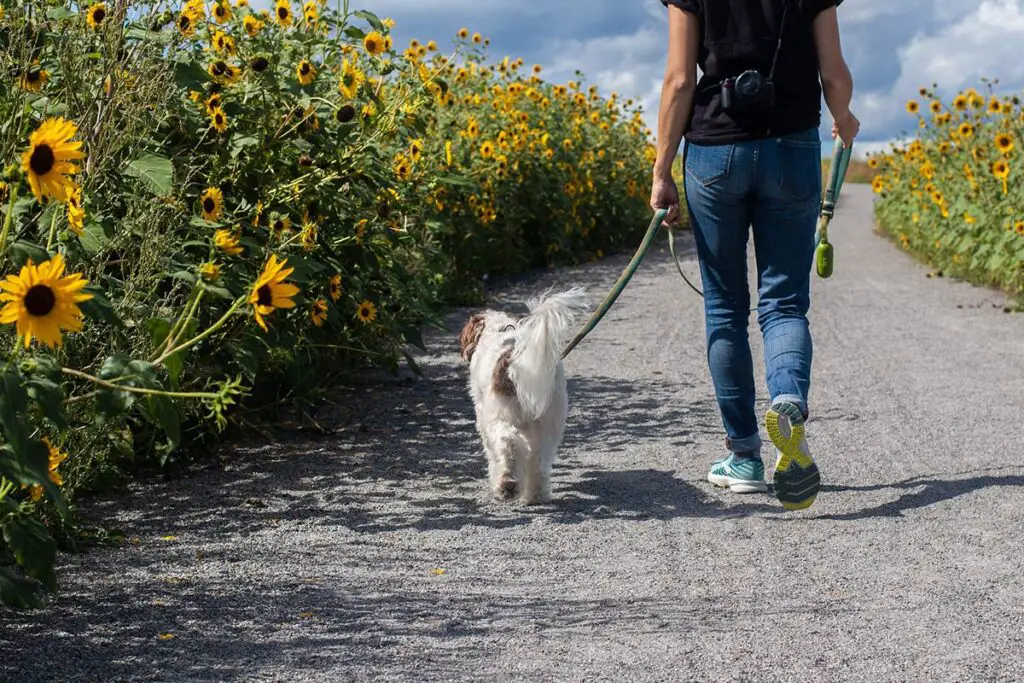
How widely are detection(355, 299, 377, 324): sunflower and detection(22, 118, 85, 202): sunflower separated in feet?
11.3

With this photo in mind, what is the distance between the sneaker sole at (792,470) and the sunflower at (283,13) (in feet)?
9.66

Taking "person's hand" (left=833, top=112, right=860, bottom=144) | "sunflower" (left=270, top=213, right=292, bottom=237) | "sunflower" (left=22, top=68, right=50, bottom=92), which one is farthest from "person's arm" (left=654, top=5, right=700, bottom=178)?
"sunflower" (left=22, top=68, right=50, bottom=92)

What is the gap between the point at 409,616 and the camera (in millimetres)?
3621

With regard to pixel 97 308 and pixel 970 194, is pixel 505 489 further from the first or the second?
pixel 970 194

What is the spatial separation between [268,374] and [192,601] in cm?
232

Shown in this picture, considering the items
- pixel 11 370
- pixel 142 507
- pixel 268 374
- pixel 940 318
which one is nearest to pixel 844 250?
→ pixel 940 318

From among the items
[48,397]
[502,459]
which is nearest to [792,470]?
[502,459]

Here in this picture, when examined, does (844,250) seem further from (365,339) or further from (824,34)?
(824,34)

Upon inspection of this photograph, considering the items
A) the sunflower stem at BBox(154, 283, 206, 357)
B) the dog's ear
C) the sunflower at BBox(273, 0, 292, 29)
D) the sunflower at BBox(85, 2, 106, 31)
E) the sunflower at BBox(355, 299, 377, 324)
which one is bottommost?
the dog's ear

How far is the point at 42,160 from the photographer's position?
265cm

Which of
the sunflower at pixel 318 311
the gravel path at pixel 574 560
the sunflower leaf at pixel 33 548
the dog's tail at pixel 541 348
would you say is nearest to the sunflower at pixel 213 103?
the sunflower at pixel 318 311

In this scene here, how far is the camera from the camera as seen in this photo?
453cm

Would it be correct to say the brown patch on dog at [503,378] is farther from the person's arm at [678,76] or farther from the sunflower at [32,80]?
the sunflower at [32,80]

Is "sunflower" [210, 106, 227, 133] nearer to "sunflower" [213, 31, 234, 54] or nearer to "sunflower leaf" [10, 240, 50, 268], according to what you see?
"sunflower" [213, 31, 234, 54]
